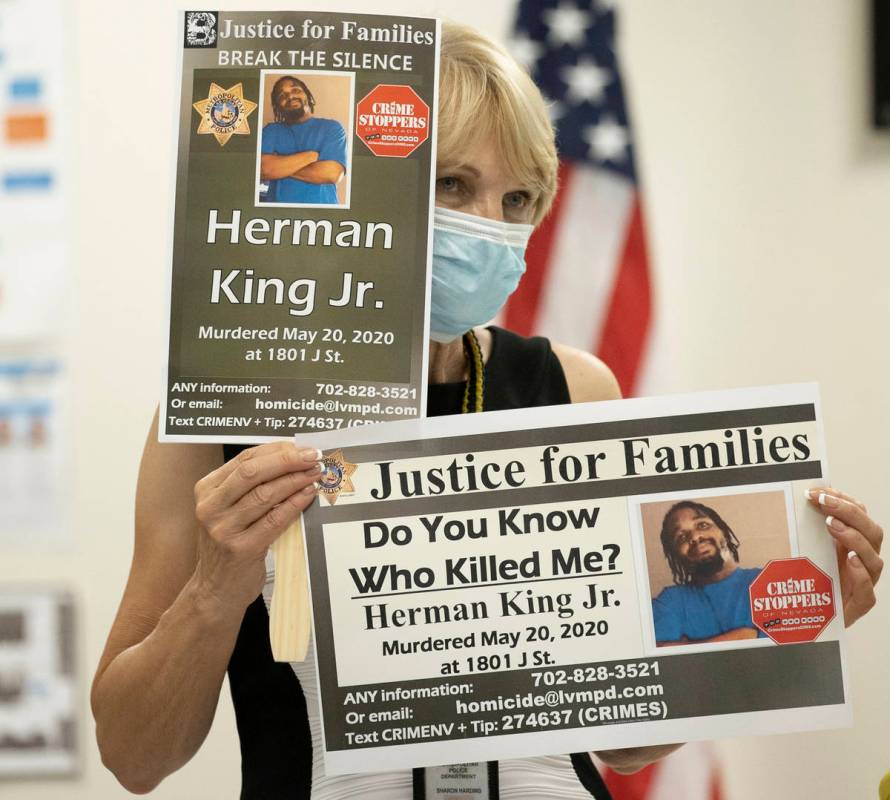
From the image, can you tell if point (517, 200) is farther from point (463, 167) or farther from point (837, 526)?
point (837, 526)

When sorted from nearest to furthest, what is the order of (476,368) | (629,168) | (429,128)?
(429,128) → (476,368) → (629,168)

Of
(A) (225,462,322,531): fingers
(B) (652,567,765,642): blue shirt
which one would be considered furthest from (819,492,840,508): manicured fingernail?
(A) (225,462,322,531): fingers

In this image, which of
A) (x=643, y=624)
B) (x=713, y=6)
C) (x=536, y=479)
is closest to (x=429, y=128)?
(x=536, y=479)

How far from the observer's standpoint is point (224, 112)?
895 mm

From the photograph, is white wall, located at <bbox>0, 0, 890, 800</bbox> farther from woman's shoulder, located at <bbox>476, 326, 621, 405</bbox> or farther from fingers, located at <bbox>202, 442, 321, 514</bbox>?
fingers, located at <bbox>202, 442, 321, 514</bbox>

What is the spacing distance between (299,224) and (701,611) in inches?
Result: 20.0

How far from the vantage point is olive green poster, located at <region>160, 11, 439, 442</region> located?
894mm

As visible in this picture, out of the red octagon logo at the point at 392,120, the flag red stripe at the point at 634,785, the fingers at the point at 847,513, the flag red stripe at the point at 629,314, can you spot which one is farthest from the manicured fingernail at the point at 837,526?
the flag red stripe at the point at 634,785

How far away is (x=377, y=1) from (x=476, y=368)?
1253 millimetres

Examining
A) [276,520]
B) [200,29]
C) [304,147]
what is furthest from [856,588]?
[200,29]

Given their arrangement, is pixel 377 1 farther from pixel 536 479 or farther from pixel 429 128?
pixel 536 479

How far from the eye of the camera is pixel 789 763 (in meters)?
2.08

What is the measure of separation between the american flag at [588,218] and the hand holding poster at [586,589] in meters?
1.14

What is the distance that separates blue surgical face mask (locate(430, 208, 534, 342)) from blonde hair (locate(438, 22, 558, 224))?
0.21 ft
